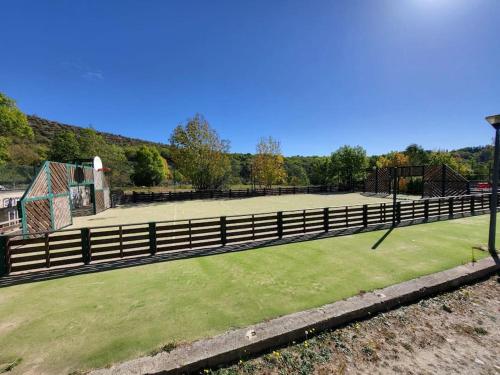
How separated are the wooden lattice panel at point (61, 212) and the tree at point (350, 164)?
39.7 m

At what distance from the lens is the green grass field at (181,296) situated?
371 cm

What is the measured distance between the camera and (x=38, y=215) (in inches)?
490

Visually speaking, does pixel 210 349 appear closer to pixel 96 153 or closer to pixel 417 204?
pixel 417 204

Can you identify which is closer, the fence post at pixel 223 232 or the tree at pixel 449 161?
the fence post at pixel 223 232

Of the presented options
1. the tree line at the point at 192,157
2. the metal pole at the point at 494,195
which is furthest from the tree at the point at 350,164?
the metal pole at the point at 494,195

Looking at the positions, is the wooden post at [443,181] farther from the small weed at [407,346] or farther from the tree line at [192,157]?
the small weed at [407,346]

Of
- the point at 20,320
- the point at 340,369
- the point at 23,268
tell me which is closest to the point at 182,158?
the point at 23,268

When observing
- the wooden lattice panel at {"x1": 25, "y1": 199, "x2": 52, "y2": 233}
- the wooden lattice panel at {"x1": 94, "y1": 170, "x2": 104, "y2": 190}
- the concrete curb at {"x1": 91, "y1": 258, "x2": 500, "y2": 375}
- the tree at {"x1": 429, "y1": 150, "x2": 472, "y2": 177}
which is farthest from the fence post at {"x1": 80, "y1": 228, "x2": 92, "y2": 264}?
the tree at {"x1": 429, "y1": 150, "x2": 472, "y2": 177}

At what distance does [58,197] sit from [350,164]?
4147cm

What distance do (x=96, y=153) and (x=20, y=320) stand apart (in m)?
40.6

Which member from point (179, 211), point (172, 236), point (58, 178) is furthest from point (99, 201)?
point (172, 236)

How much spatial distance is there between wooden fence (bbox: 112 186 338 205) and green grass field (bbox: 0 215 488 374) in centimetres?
2312

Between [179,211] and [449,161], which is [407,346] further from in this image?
[449,161]

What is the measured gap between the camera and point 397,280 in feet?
18.7
